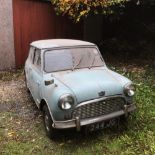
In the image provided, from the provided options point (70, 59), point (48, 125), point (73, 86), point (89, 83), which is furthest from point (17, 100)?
point (89, 83)

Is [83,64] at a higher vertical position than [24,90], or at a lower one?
higher

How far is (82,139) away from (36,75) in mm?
1820

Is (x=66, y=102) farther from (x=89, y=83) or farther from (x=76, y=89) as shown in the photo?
(x=89, y=83)

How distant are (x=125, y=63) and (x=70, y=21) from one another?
3366 mm

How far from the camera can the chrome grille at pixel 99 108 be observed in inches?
230

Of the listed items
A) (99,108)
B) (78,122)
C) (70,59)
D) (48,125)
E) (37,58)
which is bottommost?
(48,125)

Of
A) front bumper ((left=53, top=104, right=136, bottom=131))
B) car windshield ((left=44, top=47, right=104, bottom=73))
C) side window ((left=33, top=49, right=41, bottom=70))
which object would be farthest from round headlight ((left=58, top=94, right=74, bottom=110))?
side window ((left=33, top=49, right=41, bottom=70))

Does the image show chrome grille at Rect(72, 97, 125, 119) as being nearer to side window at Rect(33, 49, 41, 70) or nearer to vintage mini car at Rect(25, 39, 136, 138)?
vintage mini car at Rect(25, 39, 136, 138)

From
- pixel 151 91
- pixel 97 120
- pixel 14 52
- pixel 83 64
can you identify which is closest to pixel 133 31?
pixel 14 52

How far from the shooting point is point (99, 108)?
5980mm

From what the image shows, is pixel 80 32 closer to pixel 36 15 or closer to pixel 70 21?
pixel 70 21

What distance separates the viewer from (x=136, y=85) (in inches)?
352

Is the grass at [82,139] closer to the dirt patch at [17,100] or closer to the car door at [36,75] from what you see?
the dirt patch at [17,100]

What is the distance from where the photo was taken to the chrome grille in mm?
5848
